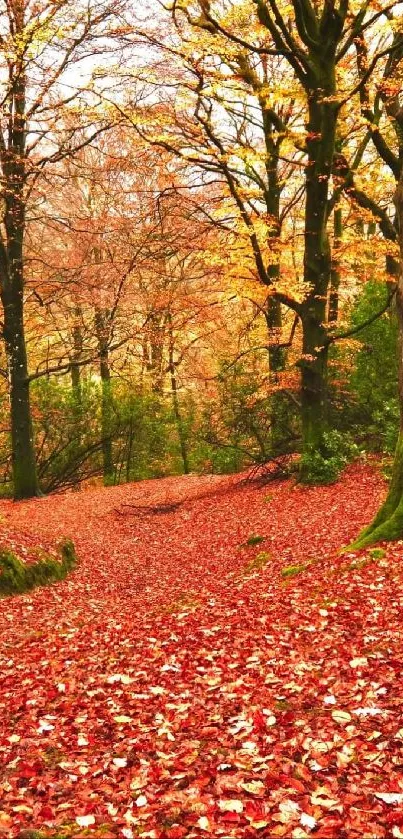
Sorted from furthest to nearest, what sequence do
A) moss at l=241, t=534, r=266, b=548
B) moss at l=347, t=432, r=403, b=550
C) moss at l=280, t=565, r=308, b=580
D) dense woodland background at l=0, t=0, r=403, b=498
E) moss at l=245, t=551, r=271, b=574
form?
1. dense woodland background at l=0, t=0, r=403, b=498
2. moss at l=241, t=534, r=266, b=548
3. moss at l=245, t=551, r=271, b=574
4. moss at l=280, t=565, r=308, b=580
5. moss at l=347, t=432, r=403, b=550

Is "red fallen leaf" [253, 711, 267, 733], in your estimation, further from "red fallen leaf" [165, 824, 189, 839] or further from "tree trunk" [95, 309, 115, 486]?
"tree trunk" [95, 309, 115, 486]

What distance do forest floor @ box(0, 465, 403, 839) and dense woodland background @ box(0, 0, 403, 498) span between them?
612 cm

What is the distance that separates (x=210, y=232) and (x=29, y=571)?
39.7ft

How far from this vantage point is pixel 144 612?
812 cm

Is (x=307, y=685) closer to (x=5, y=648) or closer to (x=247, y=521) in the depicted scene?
(x=5, y=648)

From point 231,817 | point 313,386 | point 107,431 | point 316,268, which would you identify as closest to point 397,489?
point 231,817

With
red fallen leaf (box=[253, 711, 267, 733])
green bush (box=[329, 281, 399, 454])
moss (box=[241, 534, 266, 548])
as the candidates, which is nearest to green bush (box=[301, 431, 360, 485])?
green bush (box=[329, 281, 399, 454])

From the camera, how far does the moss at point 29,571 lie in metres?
8.95

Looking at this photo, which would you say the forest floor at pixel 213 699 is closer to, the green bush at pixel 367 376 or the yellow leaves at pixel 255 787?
the yellow leaves at pixel 255 787

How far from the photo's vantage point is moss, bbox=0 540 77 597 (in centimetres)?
895

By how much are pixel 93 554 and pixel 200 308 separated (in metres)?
8.91

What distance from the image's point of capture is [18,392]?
18.3 metres

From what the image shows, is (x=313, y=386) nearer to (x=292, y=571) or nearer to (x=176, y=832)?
(x=292, y=571)

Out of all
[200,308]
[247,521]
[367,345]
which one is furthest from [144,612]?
[200,308]
